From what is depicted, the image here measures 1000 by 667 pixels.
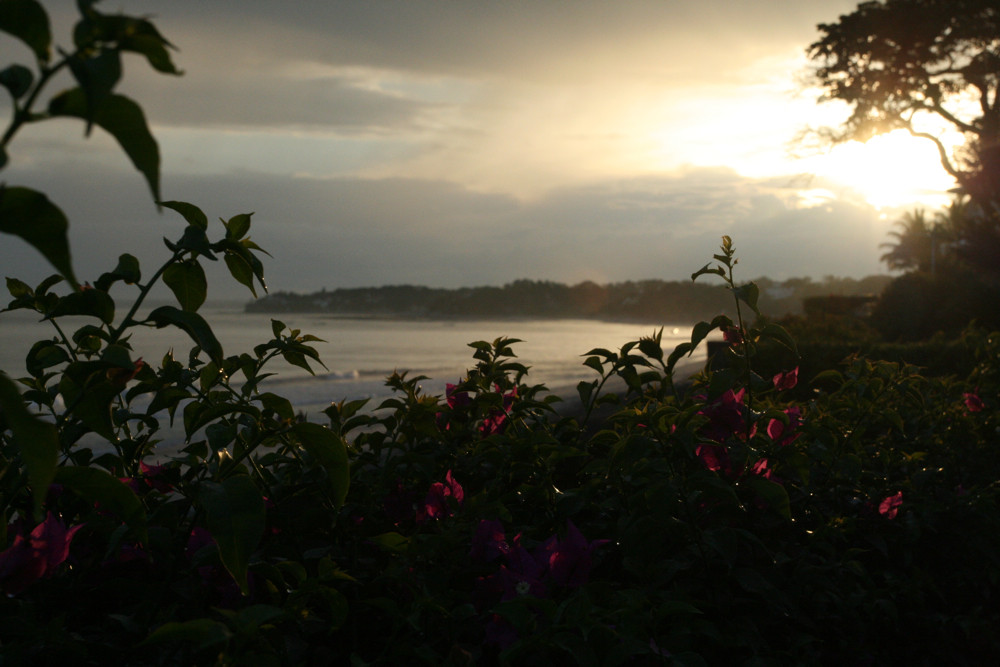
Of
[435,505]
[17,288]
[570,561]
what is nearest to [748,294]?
[570,561]

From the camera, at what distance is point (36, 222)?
0.63 meters

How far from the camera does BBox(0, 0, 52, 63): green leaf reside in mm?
614

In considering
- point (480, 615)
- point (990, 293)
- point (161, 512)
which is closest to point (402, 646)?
point (480, 615)

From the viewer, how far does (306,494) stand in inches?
57.3

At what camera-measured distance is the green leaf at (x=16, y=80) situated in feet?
1.92

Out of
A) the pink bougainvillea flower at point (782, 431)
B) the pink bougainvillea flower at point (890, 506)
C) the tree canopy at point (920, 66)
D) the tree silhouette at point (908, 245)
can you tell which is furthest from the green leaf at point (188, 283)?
the tree silhouette at point (908, 245)

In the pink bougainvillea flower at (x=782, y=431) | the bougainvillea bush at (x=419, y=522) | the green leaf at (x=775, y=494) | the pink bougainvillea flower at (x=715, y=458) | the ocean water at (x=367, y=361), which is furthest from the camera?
the ocean water at (x=367, y=361)

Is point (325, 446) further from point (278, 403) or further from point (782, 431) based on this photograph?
point (782, 431)

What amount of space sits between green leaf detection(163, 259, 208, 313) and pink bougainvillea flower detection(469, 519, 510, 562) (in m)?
0.63

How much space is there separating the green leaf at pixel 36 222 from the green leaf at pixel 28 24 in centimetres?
12

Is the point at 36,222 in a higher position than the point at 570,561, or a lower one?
higher

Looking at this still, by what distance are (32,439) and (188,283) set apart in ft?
1.66

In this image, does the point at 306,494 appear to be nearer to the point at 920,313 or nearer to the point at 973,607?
the point at 973,607

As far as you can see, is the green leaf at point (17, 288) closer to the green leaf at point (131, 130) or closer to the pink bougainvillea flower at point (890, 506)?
the green leaf at point (131, 130)
